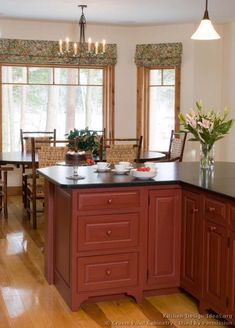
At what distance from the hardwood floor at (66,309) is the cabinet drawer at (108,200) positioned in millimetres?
722

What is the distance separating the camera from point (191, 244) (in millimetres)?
3615

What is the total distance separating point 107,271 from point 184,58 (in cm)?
522

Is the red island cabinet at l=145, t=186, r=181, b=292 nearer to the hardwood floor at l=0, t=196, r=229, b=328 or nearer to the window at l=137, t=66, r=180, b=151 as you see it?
the hardwood floor at l=0, t=196, r=229, b=328

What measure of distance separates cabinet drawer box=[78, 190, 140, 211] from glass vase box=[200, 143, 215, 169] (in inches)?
32.6

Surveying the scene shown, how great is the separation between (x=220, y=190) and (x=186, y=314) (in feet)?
3.03

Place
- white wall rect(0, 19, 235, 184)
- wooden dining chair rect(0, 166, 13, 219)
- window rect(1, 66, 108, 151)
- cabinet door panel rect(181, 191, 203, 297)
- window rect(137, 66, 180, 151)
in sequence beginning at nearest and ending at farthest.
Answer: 1. cabinet door panel rect(181, 191, 203, 297)
2. wooden dining chair rect(0, 166, 13, 219)
3. white wall rect(0, 19, 235, 184)
4. window rect(1, 66, 108, 151)
5. window rect(137, 66, 180, 151)

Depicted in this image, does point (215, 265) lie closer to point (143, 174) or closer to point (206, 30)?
point (143, 174)

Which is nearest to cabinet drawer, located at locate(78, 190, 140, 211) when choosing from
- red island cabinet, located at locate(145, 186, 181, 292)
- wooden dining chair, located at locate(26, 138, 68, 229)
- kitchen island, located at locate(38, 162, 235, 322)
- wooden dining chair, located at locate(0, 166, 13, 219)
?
kitchen island, located at locate(38, 162, 235, 322)

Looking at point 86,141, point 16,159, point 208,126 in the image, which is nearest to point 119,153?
point 86,141

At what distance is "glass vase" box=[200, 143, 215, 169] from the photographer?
13.5 ft

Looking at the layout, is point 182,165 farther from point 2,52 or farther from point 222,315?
point 2,52

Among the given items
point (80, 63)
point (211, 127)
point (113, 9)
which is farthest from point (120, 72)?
point (211, 127)

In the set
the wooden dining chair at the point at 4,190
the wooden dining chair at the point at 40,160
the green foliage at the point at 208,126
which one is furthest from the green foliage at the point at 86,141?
the green foliage at the point at 208,126

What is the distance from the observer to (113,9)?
273 inches
